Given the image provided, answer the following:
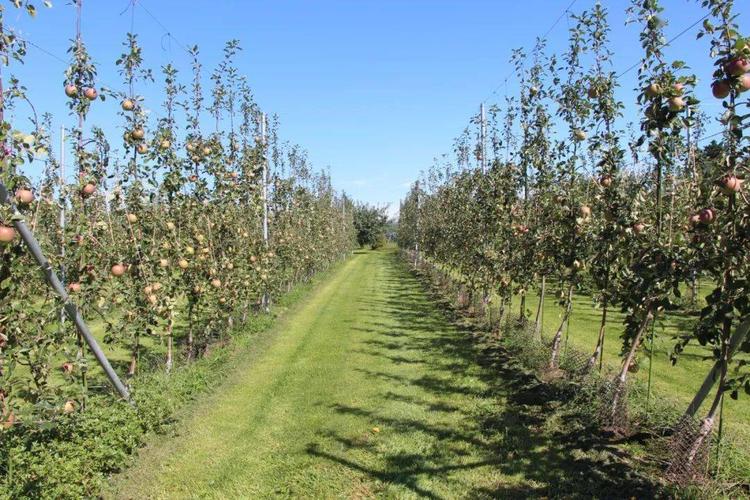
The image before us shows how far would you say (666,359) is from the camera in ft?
27.9

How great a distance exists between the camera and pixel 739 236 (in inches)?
146

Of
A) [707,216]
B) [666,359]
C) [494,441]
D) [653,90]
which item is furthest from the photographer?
[666,359]

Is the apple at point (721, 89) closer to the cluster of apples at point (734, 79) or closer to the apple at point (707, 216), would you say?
the cluster of apples at point (734, 79)

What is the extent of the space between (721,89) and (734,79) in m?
0.09

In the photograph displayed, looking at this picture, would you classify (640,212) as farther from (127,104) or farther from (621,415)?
(127,104)

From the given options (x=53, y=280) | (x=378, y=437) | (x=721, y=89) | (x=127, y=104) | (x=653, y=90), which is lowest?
(x=378, y=437)

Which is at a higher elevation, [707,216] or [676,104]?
[676,104]

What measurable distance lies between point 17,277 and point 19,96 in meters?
1.61

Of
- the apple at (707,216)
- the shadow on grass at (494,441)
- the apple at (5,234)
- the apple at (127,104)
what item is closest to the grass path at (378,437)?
the shadow on grass at (494,441)

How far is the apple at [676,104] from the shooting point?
4160mm

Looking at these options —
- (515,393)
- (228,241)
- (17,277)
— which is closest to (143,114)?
(17,277)

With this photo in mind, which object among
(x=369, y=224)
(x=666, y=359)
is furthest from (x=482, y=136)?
(x=369, y=224)

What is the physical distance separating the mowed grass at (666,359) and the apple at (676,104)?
197cm

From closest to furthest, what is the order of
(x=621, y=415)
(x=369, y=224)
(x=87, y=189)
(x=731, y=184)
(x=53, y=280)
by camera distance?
1. (x=731, y=184)
2. (x=53, y=280)
3. (x=87, y=189)
4. (x=621, y=415)
5. (x=369, y=224)
